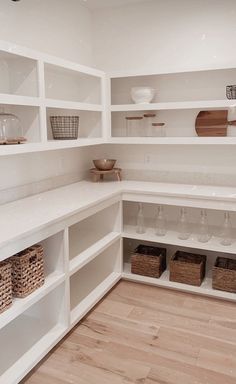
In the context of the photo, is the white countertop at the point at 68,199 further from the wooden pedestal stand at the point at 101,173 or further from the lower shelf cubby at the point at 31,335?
the lower shelf cubby at the point at 31,335

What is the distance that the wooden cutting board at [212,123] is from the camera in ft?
10.2

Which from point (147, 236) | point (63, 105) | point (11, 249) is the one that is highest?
Result: point (63, 105)

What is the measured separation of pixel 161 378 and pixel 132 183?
182 centimetres

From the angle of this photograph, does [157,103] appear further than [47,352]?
Yes

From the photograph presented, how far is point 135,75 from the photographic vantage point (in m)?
3.21

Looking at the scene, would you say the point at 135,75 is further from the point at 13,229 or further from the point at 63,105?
the point at 13,229

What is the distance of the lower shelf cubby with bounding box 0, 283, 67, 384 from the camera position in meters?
2.02

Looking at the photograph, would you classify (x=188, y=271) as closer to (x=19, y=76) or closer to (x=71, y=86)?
(x=71, y=86)

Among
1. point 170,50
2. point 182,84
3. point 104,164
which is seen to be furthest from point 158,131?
point 170,50

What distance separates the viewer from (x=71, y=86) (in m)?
3.27

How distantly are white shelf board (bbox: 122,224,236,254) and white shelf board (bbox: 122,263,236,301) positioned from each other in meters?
0.35

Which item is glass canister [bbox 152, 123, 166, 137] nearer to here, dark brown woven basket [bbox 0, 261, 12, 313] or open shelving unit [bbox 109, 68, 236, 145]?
open shelving unit [bbox 109, 68, 236, 145]

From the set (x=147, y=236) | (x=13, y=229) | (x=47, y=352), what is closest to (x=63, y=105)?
(x=13, y=229)

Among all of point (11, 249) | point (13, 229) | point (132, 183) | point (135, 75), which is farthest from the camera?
point (132, 183)
